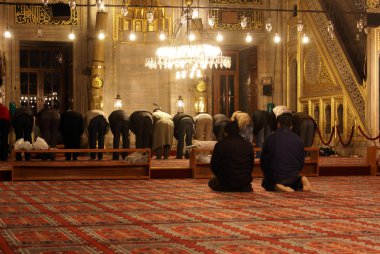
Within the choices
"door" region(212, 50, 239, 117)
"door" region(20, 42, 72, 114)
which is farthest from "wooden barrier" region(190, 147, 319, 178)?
"door" region(20, 42, 72, 114)

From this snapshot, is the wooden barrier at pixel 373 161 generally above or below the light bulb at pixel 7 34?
below

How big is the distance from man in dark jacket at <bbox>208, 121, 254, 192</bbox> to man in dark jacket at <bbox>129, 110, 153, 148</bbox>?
5.10 m

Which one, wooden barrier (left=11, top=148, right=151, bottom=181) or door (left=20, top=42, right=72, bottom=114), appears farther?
door (left=20, top=42, right=72, bottom=114)

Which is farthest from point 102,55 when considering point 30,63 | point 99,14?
point 30,63

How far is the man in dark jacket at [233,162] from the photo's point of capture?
26.8ft

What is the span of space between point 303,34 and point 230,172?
9.02m

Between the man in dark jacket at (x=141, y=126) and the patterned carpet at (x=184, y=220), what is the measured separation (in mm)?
4197

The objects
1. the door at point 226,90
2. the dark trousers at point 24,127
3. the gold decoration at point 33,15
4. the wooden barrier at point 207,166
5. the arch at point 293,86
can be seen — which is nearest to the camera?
the wooden barrier at point 207,166

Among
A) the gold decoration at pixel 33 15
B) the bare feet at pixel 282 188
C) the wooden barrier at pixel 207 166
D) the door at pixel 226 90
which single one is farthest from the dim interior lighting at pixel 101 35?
the bare feet at pixel 282 188

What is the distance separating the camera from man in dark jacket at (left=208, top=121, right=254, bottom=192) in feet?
26.8

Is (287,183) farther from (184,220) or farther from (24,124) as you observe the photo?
(24,124)

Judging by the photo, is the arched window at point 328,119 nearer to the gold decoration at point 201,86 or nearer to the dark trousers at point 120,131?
the gold decoration at point 201,86

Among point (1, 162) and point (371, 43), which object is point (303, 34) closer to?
point (371, 43)

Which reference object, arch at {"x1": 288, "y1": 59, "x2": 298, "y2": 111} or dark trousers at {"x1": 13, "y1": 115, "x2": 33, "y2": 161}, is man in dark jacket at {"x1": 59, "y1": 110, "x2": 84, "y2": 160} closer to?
dark trousers at {"x1": 13, "y1": 115, "x2": 33, "y2": 161}
